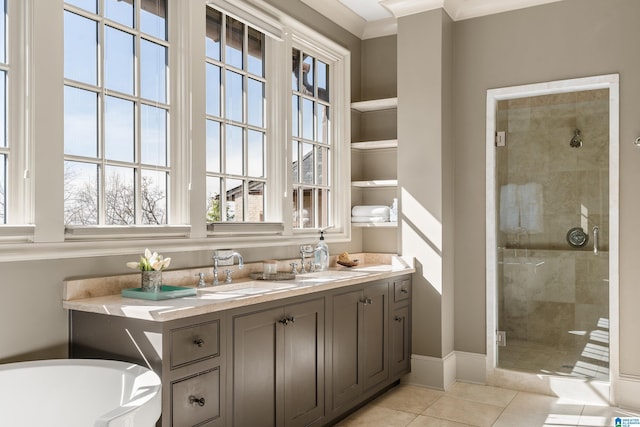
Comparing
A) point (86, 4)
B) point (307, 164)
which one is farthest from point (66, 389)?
point (307, 164)

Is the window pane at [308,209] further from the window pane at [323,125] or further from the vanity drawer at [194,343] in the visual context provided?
the vanity drawer at [194,343]

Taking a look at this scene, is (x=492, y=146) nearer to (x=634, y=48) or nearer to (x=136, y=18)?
(x=634, y=48)

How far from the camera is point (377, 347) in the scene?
359 cm

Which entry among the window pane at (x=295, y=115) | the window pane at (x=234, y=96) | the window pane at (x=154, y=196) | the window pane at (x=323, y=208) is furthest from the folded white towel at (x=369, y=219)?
the window pane at (x=154, y=196)

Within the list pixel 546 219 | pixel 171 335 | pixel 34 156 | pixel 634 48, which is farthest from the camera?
pixel 546 219

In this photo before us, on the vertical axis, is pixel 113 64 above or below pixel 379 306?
above

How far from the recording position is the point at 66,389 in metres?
1.99

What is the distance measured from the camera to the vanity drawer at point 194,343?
2.10 m

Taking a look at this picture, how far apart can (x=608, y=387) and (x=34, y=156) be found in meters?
3.68

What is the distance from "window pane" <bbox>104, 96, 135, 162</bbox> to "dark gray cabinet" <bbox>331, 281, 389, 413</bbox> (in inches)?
54.5

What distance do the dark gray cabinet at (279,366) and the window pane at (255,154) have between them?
1.03m

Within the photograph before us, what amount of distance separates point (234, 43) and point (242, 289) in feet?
5.13

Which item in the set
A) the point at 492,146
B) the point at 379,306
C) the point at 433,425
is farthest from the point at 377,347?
the point at 492,146

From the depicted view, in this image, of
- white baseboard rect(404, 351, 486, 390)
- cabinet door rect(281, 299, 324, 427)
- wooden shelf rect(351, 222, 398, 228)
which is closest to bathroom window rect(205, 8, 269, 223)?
cabinet door rect(281, 299, 324, 427)
